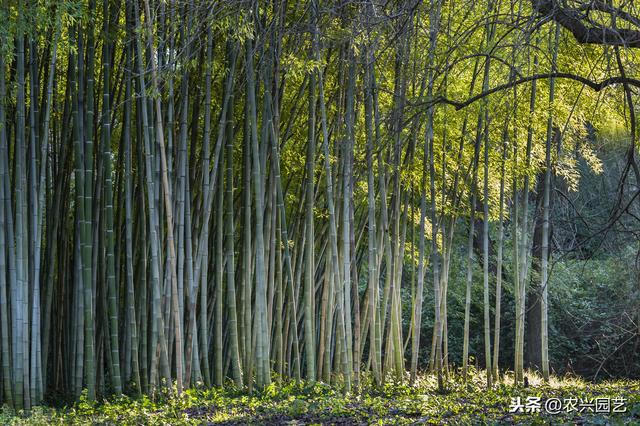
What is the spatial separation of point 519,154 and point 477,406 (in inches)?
131

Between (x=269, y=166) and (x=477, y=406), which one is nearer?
(x=477, y=406)

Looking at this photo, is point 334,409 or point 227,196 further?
point 227,196

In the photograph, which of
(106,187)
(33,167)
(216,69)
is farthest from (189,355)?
(216,69)

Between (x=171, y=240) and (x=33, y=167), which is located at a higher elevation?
(x=33, y=167)

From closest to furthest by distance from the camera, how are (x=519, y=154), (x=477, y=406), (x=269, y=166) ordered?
1. (x=477, y=406)
2. (x=269, y=166)
3. (x=519, y=154)

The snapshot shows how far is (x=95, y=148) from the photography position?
630 centimetres

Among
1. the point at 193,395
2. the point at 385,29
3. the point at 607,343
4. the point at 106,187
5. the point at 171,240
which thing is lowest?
the point at 607,343

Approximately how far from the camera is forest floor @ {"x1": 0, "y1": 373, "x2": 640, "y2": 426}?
12.2 feet

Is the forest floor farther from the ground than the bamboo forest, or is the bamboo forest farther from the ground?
the bamboo forest

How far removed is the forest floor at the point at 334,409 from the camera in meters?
3.71

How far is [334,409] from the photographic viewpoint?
14.0 ft

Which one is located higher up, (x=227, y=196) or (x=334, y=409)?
(x=227, y=196)

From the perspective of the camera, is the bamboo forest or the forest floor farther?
the bamboo forest

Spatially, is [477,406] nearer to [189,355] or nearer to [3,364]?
[189,355]
